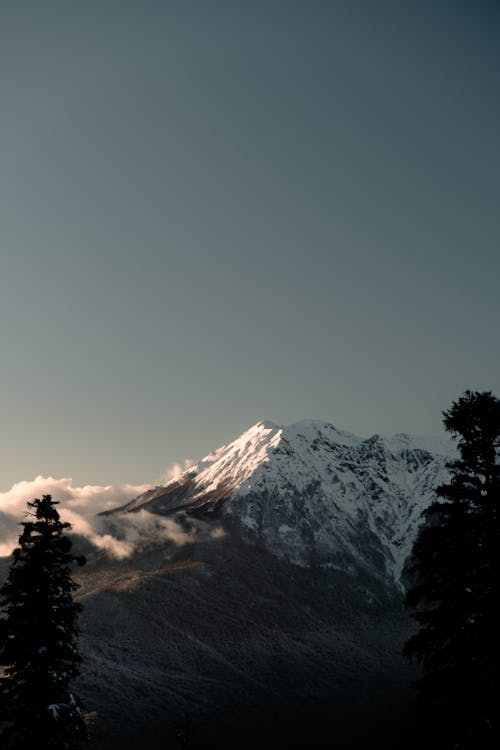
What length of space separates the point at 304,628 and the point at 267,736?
76565 mm

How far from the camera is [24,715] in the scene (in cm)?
2114

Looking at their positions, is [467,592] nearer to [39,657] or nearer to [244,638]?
[39,657]

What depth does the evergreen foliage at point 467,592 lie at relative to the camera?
62.1 feet

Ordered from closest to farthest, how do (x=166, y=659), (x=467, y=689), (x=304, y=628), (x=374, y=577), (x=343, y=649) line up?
(x=467, y=689)
(x=166, y=659)
(x=343, y=649)
(x=304, y=628)
(x=374, y=577)

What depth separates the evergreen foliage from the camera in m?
18.9

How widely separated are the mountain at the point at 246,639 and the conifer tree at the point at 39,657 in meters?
32.4

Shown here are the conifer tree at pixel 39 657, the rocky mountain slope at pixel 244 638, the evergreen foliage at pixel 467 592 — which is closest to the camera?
the evergreen foliage at pixel 467 592

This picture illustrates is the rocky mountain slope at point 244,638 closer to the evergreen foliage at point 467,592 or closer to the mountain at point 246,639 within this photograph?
the mountain at point 246,639

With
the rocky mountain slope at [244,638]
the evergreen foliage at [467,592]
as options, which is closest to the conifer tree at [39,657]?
the evergreen foliage at [467,592]

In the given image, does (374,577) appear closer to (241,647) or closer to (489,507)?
(241,647)

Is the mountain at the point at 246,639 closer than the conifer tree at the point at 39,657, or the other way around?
the conifer tree at the point at 39,657

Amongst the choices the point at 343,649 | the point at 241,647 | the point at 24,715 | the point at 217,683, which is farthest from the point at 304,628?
the point at 24,715

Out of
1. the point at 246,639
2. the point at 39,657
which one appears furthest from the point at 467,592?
the point at 246,639

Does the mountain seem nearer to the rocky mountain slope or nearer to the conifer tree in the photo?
the rocky mountain slope
